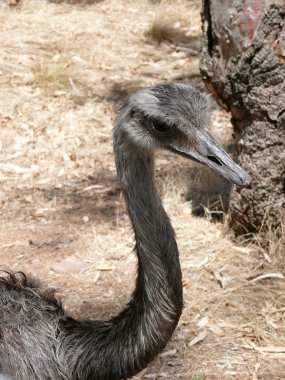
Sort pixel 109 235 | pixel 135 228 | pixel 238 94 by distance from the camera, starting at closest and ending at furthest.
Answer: pixel 135 228 < pixel 238 94 < pixel 109 235

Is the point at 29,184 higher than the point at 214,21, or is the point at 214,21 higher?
the point at 214,21

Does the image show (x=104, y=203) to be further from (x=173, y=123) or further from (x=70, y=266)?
(x=173, y=123)

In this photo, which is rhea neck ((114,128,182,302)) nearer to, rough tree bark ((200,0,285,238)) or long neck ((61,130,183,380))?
long neck ((61,130,183,380))

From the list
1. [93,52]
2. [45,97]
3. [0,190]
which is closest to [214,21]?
[0,190]

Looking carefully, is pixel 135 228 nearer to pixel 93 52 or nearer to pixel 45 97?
pixel 45 97

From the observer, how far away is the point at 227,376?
369 centimetres

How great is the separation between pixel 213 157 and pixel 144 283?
22.0 inches

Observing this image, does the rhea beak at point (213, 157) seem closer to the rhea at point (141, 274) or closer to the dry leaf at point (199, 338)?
the rhea at point (141, 274)

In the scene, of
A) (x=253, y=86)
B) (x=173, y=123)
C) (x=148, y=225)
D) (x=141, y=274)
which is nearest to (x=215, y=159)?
(x=173, y=123)

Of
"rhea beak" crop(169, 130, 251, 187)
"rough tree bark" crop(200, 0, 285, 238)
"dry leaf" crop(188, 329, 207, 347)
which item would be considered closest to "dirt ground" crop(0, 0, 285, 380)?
"dry leaf" crop(188, 329, 207, 347)

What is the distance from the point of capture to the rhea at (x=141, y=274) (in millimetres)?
2773

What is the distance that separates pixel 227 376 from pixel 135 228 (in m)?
1.26

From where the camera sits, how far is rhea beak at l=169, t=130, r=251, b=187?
260 cm

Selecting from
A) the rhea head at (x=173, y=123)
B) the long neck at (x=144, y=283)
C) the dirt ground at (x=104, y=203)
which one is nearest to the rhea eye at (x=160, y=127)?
the rhea head at (x=173, y=123)
